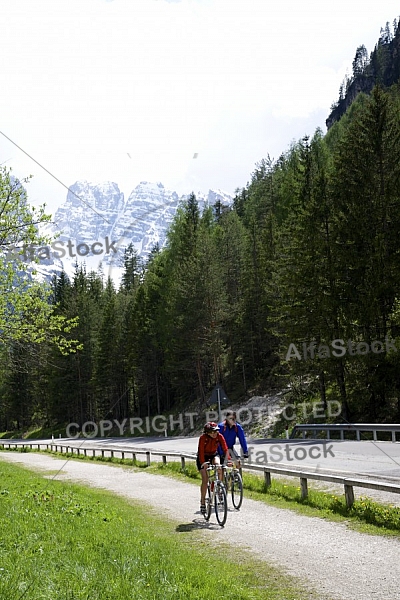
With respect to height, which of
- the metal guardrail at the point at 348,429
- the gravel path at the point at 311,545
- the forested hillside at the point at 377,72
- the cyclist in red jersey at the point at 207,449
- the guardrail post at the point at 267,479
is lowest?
the gravel path at the point at 311,545

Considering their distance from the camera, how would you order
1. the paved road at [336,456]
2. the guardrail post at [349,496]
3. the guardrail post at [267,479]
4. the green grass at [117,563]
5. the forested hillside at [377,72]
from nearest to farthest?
the green grass at [117,563]
the guardrail post at [349,496]
the guardrail post at [267,479]
the paved road at [336,456]
the forested hillside at [377,72]

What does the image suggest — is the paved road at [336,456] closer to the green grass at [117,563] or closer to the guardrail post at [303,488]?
the guardrail post at [303,488]

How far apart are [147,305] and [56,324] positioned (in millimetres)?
42791

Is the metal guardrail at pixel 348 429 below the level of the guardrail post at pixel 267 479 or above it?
above

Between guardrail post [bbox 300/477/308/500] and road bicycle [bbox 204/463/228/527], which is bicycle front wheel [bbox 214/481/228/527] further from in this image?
guardrail post [bbox 300/477/308/500]

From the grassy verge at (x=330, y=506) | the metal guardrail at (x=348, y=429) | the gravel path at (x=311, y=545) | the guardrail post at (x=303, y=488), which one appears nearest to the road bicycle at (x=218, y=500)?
the gravel path at (x=311, y=545)

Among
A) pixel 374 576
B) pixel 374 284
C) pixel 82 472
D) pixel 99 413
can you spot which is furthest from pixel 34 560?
pixel 99 413

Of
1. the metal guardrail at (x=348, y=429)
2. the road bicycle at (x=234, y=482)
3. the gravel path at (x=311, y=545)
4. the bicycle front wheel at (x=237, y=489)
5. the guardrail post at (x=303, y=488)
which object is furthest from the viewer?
the metal guardrail at (x=348, y=429)

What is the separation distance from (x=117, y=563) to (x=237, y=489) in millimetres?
6110

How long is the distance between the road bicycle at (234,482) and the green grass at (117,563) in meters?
1.70

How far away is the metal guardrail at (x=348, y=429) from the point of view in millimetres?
22358

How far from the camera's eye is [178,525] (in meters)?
10.9

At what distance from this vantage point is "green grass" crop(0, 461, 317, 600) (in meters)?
5.90

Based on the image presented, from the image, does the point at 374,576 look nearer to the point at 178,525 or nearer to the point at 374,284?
the point at 178,525
